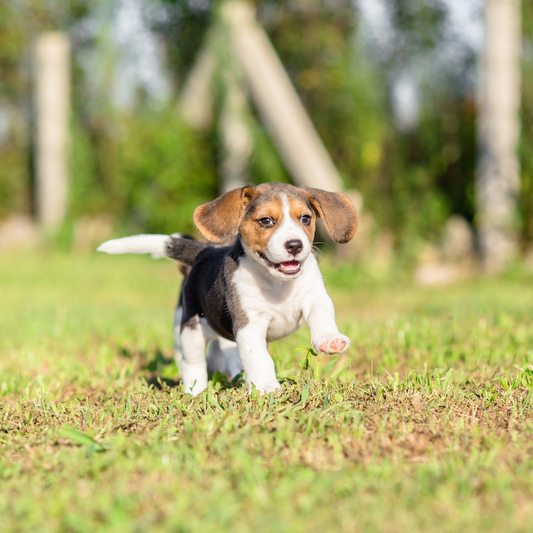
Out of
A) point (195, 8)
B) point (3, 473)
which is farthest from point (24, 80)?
point (3, 473)

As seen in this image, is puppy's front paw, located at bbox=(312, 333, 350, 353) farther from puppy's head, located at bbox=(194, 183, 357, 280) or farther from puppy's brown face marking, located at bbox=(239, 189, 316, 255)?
puppy's brown face marking, located at bbox=(239, 189, 316, 255)

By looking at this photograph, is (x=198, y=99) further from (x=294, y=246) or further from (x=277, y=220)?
(x=294, y=246)

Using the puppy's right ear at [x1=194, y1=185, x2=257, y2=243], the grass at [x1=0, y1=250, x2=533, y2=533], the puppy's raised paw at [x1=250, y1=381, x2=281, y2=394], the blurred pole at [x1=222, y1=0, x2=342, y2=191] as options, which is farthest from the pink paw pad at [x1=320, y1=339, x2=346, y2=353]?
the blurred pole at [x1=222, y1=0, x2=342, y2=191]

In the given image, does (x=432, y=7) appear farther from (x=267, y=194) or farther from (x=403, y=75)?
(x=267, y=194)

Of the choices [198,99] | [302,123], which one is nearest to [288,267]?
[302,123]

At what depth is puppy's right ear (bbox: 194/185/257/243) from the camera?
3.52 metres

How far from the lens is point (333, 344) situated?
3127 millimetres

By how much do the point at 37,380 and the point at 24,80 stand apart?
64.2ft

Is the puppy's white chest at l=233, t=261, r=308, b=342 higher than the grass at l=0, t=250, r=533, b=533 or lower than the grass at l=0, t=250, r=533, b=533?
higher

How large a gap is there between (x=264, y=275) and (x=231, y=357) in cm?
112

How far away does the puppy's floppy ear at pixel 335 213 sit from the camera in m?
3.60

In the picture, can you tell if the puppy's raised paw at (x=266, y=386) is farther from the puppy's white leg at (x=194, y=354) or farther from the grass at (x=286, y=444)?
the puppy's white leg at (x=194, y=354)

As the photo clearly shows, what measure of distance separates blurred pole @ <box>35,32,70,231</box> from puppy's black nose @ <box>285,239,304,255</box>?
1504 centimetres

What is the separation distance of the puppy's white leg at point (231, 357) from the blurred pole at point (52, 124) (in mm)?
13697
